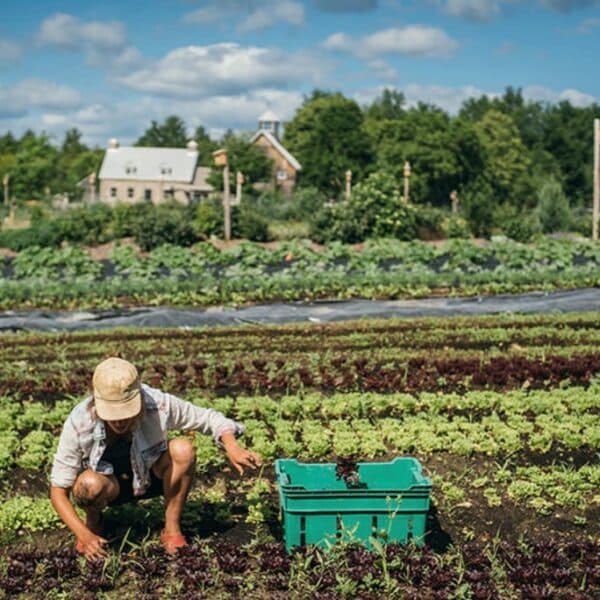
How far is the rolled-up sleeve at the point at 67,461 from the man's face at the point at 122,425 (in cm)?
23

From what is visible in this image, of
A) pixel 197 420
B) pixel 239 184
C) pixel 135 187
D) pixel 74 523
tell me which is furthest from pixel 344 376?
pixel 135 187

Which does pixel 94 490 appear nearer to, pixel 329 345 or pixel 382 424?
pixel 382 424

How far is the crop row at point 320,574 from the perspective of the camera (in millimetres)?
5289

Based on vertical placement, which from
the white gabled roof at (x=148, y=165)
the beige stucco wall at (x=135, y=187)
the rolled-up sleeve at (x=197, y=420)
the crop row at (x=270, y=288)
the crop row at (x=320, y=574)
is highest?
the white gabled roof at (x=148, y=165)

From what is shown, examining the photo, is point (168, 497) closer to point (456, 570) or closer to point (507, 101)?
point (456, 570)

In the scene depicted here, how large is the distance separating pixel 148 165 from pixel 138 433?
228 feet

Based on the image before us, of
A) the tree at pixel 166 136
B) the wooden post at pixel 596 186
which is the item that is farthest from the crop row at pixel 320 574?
the tree at pixel 166 136

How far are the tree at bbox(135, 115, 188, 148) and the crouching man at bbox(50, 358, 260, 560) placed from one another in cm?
9495

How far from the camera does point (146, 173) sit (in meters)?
73.3

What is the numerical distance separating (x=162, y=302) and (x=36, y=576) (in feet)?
42.7

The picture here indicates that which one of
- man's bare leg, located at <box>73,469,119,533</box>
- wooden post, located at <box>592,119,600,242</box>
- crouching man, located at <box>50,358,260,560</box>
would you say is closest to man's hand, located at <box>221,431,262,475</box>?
crouching man, located at <box>50,358,260,560</box>

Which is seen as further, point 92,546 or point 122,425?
point 92,546

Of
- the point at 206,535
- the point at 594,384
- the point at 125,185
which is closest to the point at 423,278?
the point at 594,384

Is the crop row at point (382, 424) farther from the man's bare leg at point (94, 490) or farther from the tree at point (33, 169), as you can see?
the tree at point (33, 169)
